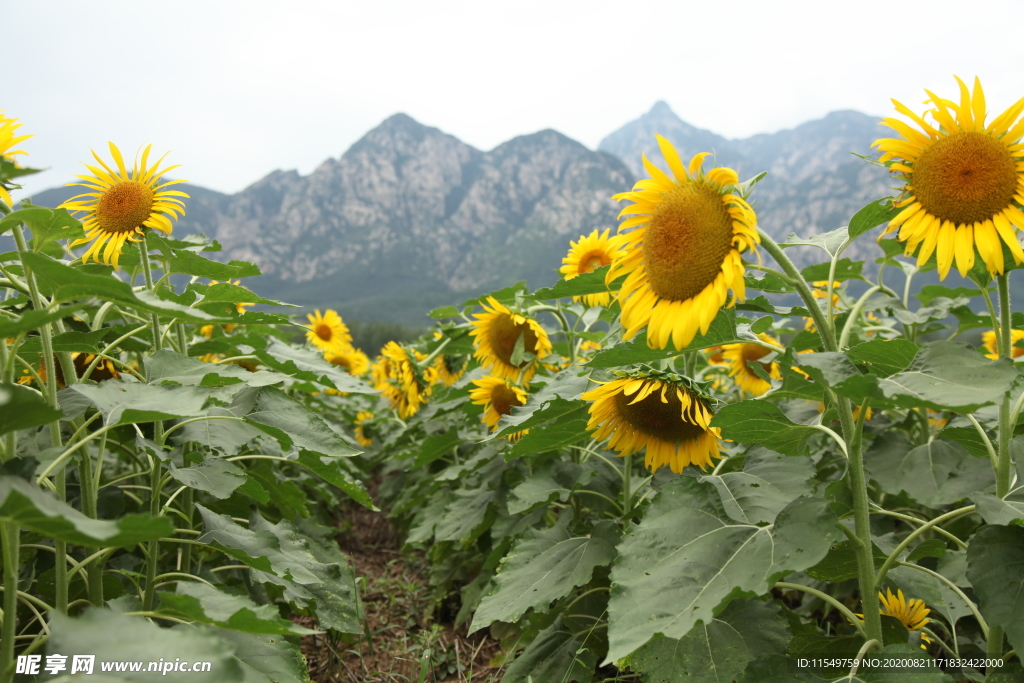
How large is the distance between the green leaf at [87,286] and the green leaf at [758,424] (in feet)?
4.52

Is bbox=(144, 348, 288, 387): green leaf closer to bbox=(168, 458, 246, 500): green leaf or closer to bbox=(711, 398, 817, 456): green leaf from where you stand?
bbox=(168, 458, 246, 500): green leaf

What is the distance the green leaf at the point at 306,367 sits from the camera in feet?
8.79

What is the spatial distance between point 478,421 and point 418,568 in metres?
1.46

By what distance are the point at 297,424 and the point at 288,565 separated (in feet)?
1.72

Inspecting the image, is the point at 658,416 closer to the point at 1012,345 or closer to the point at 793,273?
the point at 793,273

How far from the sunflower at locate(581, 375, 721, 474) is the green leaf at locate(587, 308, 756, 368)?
317mm

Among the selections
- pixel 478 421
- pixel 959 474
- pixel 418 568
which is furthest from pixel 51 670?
pixel 418 568

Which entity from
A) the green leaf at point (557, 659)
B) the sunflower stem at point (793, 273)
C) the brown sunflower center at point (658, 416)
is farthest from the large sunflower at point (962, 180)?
the green leaf at point (557, 659)

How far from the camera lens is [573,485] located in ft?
8.42

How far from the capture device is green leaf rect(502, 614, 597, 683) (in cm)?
226

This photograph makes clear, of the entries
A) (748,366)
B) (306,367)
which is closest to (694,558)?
(306,367)

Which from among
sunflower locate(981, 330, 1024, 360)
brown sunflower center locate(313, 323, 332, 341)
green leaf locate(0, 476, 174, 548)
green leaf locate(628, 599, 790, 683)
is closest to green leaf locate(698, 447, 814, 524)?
green leaf locate(628, 599, 790, 683)

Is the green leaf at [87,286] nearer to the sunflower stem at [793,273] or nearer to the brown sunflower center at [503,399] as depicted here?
the sunflower stem at [793,273]

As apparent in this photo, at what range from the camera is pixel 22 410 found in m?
1.29
